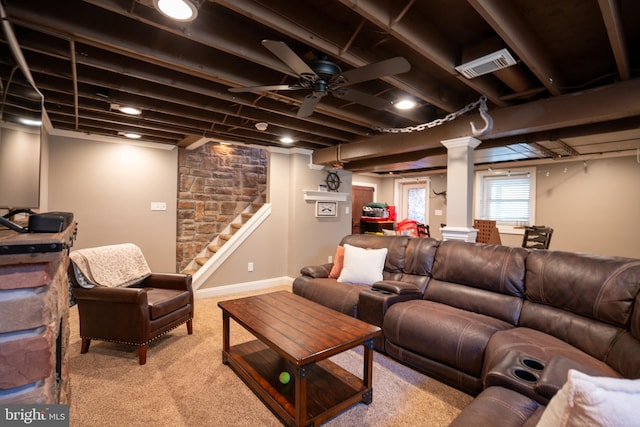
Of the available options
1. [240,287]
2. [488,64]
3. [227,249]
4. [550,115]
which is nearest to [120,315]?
[227,249]

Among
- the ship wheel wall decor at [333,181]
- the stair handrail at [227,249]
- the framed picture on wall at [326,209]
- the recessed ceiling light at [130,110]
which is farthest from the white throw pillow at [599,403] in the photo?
the ship wheel wall decor at [333,181]

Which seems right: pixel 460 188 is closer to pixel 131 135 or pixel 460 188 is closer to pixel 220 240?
pixel 220 240

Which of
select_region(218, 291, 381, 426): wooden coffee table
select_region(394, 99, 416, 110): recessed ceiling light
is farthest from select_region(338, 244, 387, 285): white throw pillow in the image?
select_region(394, 99, 416, 110): recessed ceiling light

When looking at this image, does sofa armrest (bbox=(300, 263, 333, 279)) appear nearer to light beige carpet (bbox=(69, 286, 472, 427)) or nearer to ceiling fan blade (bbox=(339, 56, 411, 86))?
light beige carpet (bbox=(69, 286, 472, 427))

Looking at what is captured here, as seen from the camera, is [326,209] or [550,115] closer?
[550,115]

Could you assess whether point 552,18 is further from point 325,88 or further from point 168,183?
point 168,183

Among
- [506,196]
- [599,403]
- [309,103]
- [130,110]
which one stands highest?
[130,110]

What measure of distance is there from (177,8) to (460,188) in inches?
116

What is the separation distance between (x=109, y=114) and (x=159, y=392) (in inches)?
113

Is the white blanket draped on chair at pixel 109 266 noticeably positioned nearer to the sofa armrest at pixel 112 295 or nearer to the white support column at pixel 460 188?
the sofa armrest at pixel 112 295

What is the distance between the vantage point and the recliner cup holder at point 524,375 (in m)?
1.41

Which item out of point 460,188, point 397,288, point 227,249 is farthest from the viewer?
point 227,249

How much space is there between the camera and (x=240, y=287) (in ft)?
15.3

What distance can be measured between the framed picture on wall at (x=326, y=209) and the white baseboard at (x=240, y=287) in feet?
4.08
